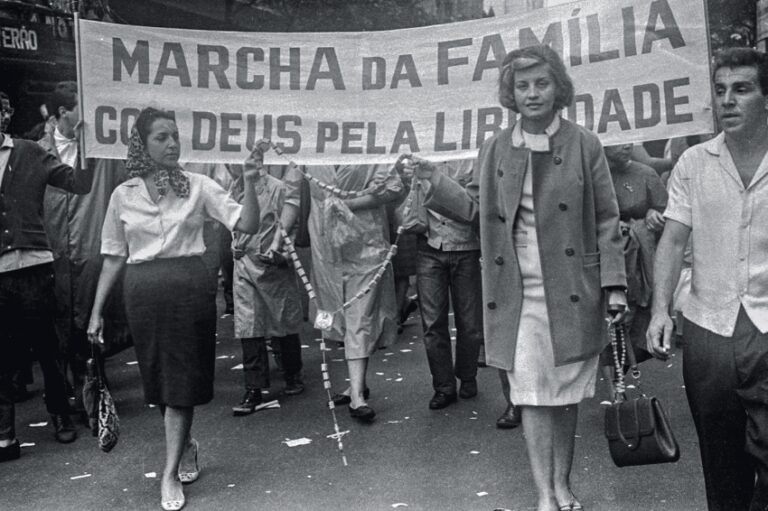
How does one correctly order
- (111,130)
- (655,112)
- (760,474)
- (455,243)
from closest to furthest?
1. (760,474)
2. (655,112)
3. (111,130)
4. (455,243)

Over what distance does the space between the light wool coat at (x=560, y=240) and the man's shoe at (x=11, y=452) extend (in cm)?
314

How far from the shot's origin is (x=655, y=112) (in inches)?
212

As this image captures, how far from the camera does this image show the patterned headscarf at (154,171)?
5.16 m

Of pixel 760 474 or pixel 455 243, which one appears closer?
pixel 760 474

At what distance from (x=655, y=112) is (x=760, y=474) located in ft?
7.82

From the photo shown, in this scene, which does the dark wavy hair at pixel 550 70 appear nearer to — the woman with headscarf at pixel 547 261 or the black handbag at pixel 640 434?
the woman with headscarf at pixel 547 261

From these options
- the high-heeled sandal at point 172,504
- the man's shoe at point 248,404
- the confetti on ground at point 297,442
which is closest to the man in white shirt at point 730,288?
the high-heeled sandal at point 172,504

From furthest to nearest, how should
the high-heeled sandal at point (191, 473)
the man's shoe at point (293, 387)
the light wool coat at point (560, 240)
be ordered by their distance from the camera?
the man's shoe at point (293, 387) < the high-heeled sandal at point (191, 473) < the light wool coat at point (560, 240)

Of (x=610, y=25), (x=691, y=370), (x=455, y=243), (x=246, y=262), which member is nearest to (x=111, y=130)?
(x=246, y=262)

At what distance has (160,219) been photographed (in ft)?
16.8

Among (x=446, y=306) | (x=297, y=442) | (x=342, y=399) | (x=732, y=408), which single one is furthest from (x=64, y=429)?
(x=732, y=408)

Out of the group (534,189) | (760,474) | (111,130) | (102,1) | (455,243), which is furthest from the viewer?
(102,1)

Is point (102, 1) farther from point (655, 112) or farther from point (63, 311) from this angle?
point (655, 112)

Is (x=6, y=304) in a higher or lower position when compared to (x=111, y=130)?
lower
